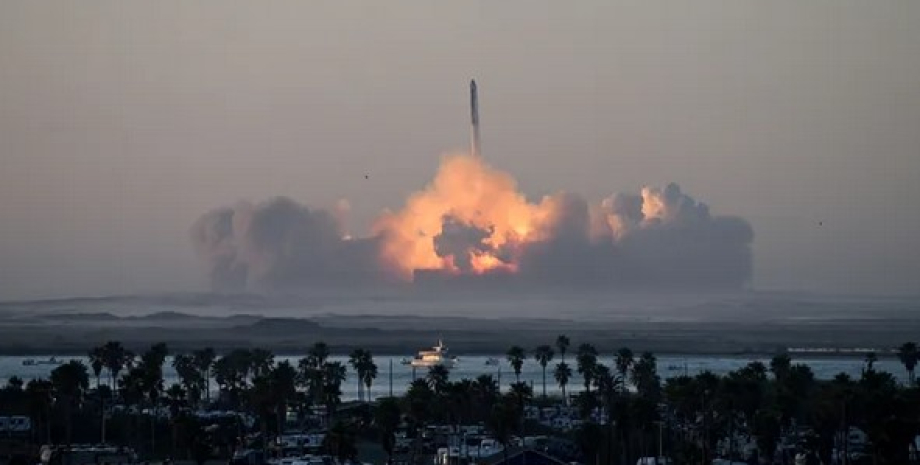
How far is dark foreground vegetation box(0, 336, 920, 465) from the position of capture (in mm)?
88188

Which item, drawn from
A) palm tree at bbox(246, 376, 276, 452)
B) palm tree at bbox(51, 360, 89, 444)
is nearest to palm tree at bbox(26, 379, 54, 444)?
palm tree at bbox(51, 360, 89, 444)

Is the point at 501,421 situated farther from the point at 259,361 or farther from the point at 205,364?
the point at 205,364

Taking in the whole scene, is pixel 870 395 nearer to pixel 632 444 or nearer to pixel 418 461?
pixel 632 444

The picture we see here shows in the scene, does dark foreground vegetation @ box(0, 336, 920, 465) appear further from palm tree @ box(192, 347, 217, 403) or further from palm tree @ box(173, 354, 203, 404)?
palm tree @ box(192, 347, 217, 403)

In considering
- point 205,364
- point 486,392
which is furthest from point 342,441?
point 205,364

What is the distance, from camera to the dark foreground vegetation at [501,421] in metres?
88.2

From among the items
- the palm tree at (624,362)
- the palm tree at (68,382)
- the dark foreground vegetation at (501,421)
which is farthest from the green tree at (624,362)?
the palm tree at (68,382)

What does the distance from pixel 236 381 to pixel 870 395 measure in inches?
2725

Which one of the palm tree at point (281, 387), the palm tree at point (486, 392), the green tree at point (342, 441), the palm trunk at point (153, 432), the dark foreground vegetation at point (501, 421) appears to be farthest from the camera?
the palm tree at point (486, 392)

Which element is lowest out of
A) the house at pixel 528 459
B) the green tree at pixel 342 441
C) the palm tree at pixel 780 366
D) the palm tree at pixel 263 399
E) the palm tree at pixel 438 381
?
the house at pixel 528 459

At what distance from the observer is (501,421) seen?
86250 millimetres

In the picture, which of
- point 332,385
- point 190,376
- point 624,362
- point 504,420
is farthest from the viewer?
point 190,376

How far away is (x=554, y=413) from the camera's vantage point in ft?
422

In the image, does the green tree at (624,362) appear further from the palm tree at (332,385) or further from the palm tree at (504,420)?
the palm tree at (504,420)
